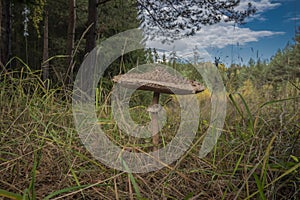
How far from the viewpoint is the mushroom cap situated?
1.42m

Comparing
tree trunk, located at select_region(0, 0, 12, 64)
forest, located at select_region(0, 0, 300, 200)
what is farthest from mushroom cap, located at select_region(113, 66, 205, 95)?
tree trunk, located at select_region(0, 0, 12, 64)

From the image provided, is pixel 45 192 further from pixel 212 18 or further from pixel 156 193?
pixel 212 18

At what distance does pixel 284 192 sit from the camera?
0.92m

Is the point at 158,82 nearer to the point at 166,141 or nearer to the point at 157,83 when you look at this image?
the point at 157,83

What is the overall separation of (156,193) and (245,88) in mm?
1536

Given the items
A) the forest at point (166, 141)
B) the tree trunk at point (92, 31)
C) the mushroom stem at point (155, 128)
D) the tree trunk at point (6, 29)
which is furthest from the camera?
the tree trunk at point (6, 29)

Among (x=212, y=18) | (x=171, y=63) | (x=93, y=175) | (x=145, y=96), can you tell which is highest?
(x=212, y=18)

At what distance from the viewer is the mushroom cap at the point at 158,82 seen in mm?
1425

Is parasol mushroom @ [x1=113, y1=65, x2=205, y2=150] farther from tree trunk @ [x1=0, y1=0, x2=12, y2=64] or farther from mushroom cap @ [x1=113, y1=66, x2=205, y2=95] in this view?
tree trunk @ [x1=0, y1=0, x2=12, y2=64]

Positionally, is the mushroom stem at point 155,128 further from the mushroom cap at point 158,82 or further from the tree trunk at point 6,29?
the tree trunk at point 6,29

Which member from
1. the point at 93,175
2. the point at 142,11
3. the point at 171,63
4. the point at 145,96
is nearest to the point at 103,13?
the point at 142,11

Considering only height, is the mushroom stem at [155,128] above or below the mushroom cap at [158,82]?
below

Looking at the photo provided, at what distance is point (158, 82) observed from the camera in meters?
1.43

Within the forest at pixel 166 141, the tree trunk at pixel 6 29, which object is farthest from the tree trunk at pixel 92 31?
the tree trunk at pixel 6 29
